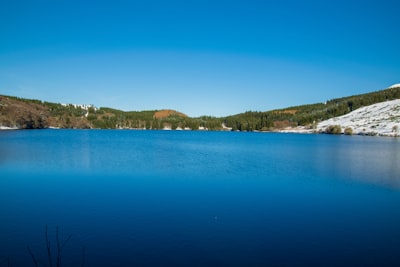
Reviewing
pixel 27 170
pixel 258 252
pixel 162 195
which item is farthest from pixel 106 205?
pixel 27 170

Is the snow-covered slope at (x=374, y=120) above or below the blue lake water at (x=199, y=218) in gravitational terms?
above

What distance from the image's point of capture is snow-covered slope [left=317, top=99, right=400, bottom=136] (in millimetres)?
130050

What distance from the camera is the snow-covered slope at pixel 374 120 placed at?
130 m

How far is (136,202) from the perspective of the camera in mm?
18016

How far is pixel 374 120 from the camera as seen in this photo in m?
151

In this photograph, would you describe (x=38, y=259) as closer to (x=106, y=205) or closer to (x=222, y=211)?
(x=106, y=205)

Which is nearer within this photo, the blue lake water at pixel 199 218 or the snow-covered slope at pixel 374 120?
the blue lake water at pixel 199 218

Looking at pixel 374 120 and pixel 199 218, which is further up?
pixel 374 120

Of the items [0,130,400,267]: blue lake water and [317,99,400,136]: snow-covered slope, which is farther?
[317,99,400,136]: snow-covered slope

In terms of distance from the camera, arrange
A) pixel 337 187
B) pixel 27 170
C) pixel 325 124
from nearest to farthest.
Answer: pixel 337 187
pixel 27 170
pixel 325 124

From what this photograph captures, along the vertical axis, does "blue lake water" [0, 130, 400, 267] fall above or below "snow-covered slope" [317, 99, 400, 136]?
below

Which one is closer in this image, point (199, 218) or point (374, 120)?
point (199, 218)

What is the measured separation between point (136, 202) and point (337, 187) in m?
16.0

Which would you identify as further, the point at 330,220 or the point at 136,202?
the point at 136,202
